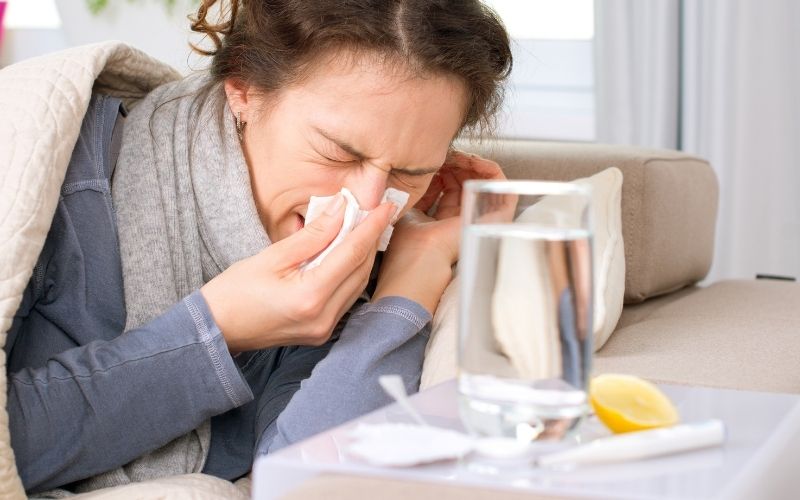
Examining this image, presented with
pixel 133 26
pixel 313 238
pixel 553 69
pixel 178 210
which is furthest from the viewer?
pixel 133 26

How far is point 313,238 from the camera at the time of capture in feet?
4.08

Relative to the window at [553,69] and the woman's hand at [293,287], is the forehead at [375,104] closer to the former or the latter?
the woman's hand at [293,287]

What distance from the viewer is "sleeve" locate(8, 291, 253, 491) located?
1129mm

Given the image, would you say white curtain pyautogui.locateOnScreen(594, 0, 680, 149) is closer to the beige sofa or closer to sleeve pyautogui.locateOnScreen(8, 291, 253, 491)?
the beige sofa

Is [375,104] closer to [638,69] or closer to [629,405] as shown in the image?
[629,405]

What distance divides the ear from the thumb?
0.62ft

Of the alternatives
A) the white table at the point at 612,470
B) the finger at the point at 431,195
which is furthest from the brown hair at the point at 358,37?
the white table at the point at 612,470

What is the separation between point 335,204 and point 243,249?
0.14 meters

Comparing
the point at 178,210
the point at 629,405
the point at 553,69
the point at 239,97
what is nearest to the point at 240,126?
the point at 239,97

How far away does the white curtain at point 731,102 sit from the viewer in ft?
9.44

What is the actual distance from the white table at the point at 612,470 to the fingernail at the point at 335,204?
1.79 ft

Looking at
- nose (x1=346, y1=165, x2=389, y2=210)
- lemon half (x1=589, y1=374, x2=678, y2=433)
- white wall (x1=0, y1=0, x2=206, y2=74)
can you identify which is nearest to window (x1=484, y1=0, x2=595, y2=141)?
white wall (x1=0, y1=0, x2=206, y2=74)

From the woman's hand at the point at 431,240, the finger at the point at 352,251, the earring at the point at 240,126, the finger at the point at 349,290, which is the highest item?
the earring at the point at 240,126

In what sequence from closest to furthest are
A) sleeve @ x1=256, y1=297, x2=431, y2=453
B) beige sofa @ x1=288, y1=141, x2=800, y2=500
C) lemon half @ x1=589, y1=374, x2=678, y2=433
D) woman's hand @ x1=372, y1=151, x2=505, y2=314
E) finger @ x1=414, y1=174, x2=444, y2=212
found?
lemon half @ x1=589, y1=374, x2=678, y2=433 → sleeve @ x1=256, y1=297, x2=431, y2=453 → beige sofa @ x1=288, y1=141, x2=800, y2=500 → woman's hand @ x1=372, y1=151, x2=505, y2=314 → finger @ x1=414, y1=174, x2=444, y2=212
